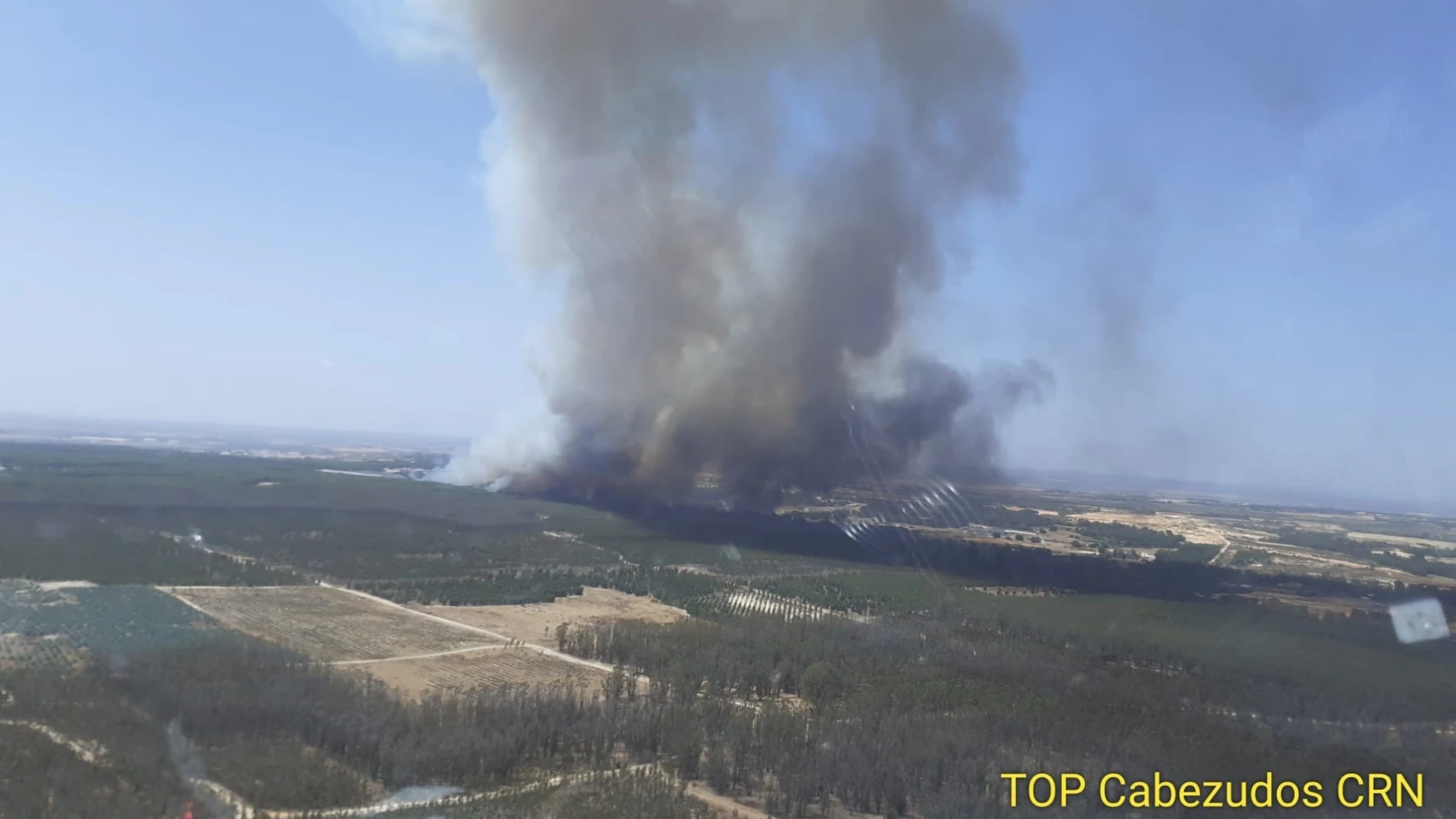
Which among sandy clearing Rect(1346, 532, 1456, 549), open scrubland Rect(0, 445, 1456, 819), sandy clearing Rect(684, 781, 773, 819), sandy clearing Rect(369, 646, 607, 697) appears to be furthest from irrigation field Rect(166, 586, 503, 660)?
sandy clearing Rect(1346, 532, 1456, 549)

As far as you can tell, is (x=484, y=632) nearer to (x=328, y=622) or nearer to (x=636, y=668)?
(x=328, y=622)

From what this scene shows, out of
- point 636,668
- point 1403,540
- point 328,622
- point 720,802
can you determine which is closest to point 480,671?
point 636,668

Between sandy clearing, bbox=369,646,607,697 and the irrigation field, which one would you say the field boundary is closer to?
the irrigation field

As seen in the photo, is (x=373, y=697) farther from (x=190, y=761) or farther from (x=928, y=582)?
(x=928, y=582)

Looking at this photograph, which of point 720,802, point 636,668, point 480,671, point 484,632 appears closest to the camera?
point 720,802

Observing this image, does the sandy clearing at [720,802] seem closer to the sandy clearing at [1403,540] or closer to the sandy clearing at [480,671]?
the sandy clearing at [480,671]

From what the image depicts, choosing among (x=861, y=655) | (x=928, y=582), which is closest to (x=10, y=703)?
(x=861, y=655)
